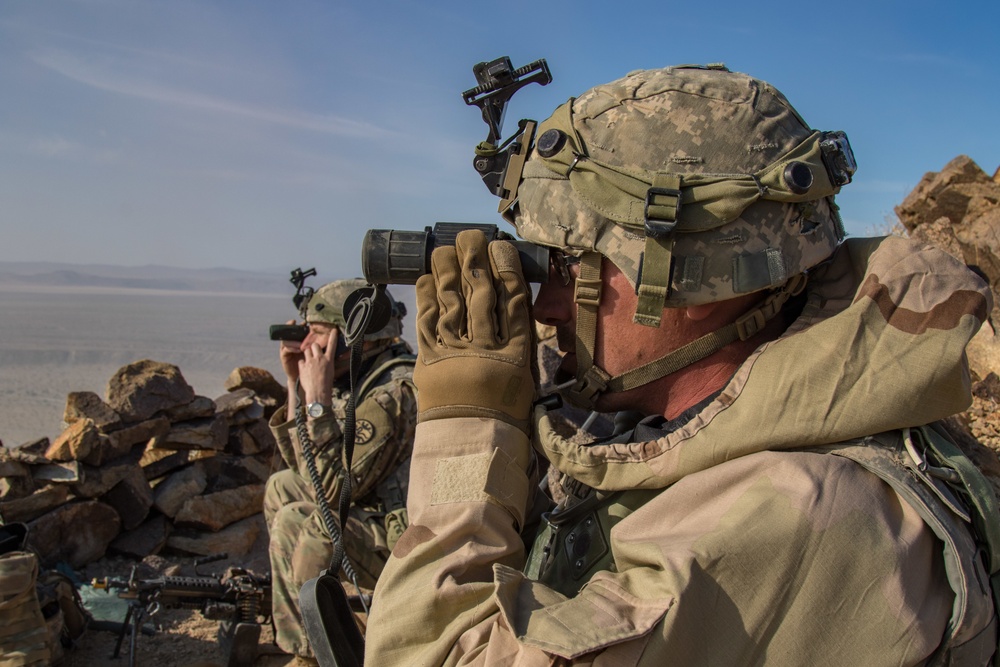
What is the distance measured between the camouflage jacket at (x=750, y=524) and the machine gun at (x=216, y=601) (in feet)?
11.3

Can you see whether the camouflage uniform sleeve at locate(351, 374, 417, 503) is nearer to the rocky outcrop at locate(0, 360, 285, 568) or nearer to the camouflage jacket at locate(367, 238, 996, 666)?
the rocky outcrop at locate(0, 360, 285, 568)

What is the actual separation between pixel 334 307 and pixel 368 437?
98cm

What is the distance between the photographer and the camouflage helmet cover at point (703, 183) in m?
1.61

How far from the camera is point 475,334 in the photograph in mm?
1710

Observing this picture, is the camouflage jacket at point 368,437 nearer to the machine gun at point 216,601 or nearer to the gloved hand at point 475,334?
the machine gun at point 216,601

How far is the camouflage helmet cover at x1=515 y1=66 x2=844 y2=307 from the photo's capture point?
1.61 meters

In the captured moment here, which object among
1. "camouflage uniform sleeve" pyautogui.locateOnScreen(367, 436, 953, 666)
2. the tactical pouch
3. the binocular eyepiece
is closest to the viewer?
"camouflage uniform sleeve" pyautogui.locateOnScreen(367, 436, 953, 666)

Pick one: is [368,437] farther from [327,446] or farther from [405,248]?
[405,248]

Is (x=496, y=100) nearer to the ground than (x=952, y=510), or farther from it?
farther from it

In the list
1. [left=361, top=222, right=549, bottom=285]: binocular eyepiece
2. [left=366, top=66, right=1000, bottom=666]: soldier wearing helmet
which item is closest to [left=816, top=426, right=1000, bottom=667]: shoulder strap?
[left=366, top=66, right=1000, bottom=666]: soldier wearing helmet

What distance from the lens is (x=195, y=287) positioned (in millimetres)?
59656

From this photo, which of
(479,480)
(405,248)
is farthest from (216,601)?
(479,480)

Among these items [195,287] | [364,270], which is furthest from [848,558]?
[195,287]

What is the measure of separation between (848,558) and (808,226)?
731mm
